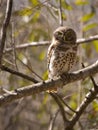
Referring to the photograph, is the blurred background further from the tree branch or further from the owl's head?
the tree branch

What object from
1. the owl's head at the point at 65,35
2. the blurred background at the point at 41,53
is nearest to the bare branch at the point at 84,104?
the blurred background at the point at 41,53

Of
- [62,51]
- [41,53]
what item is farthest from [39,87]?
[41,53]

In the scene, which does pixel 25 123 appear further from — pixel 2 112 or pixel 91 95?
pixel 91 95

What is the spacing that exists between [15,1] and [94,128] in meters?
1.43

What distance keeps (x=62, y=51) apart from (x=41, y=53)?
138 inches

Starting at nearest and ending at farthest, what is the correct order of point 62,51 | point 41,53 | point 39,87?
point 39,87 → point 62,51 → point 41,53

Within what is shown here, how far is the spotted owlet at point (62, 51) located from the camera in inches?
159

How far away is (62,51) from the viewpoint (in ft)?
13.3

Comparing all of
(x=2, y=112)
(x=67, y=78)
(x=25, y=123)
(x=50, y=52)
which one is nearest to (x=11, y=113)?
(x=2, y=112)

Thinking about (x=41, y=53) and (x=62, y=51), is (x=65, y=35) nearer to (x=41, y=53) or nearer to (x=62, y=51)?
(x=62, y=51)

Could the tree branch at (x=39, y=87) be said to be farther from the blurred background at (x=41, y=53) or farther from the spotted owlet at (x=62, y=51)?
the spotted owlet at (x=62, y=51)

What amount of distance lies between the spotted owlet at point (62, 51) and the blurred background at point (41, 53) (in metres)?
0.10

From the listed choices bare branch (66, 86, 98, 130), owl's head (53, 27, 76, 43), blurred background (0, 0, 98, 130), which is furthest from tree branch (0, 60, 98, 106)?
owl's head (53, 27, 76, 43)

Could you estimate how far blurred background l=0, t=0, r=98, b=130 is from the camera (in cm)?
409
